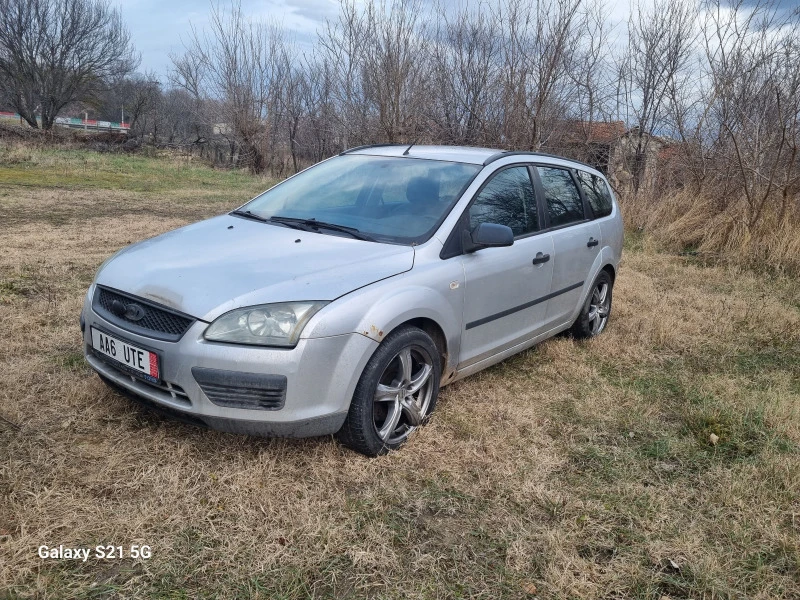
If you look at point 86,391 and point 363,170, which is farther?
point 363,170

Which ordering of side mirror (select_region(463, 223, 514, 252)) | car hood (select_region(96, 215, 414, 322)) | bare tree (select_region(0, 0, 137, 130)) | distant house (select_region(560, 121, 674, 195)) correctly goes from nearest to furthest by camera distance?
car hood (select_region(96, 215, 414, 322)) → side mirror (select_region(463, 223, 514, 252)) → distant house (select_region(560, 121, 674, 195)) → bare tree (select_region(0, 0, 137, 130))

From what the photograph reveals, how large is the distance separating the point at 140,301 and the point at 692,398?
11.4 ft

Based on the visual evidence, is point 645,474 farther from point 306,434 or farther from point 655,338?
point 655,338

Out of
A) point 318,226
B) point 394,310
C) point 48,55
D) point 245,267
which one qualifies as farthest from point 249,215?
point 48,55

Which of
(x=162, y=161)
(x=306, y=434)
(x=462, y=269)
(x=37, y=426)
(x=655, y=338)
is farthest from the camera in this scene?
(x=162, y=161)

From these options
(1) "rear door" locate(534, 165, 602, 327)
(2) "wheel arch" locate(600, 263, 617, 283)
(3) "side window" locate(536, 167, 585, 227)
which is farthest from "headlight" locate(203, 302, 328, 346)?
(2) "wheel arch" locate(600, 263, 617, 283)

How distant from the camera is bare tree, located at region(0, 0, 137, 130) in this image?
1377 inches

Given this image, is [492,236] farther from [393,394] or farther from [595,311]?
[595,311]

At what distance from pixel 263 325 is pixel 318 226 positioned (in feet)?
3.42

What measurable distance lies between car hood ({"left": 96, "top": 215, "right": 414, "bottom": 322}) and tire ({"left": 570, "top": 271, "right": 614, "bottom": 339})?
7.58ft

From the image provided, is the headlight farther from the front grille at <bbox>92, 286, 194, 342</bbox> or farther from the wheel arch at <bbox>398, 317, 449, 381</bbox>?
the wheel arch at <bbox>398, 317, 449, 381</bbox>

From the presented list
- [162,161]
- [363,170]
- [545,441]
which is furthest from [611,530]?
[162,161]

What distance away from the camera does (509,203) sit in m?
3.93

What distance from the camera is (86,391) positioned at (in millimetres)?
3443
